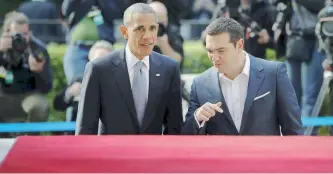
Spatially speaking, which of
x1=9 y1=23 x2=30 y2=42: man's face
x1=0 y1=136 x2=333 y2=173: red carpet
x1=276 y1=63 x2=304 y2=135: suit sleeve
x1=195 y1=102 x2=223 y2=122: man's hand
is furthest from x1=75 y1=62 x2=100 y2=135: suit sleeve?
x1=9 y1=23 x2=30 y2=42: man's face

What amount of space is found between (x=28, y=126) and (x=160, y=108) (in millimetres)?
2650

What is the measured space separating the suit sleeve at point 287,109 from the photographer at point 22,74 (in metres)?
2.83

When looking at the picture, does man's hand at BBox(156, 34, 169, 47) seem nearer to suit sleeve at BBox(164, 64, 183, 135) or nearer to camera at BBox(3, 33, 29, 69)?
camera at BBox(3, 33, 29, 69)

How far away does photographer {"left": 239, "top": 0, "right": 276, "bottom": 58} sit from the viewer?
559 cm

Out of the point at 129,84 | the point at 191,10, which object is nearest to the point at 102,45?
the point at 191,10

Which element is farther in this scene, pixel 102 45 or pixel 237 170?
pixel 102 45

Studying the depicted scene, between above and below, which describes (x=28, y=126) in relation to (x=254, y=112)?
below

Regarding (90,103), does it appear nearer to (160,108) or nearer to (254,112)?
(160,108)

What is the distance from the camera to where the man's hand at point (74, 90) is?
5.42 meters

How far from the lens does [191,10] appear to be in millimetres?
5457

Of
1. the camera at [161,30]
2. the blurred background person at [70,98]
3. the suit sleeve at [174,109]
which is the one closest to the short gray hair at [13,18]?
the blurred background person at [70,98]

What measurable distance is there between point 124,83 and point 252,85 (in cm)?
54

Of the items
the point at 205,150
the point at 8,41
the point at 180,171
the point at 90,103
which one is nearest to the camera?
the point at 180,171

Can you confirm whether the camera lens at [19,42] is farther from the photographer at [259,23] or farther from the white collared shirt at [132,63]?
the white collared shirt at [132,63]
